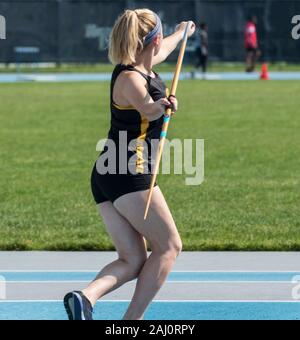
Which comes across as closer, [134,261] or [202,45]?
[134,261]

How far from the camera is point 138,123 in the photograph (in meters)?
6.37

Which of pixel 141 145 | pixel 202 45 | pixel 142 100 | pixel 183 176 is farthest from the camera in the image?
pixel 202 45

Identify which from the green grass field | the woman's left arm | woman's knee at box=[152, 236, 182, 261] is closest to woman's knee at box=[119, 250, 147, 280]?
woman's knee at box=[152, 236, 182, 261]

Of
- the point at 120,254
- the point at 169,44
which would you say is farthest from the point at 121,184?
the point at 169,44

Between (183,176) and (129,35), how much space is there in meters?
8.16

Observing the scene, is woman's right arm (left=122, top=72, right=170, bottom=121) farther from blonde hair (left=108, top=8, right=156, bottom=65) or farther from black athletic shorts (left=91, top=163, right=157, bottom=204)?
black athletic shorts (left=91, top=163, right=157, bottom=204)

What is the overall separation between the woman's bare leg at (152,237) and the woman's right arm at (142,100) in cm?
48

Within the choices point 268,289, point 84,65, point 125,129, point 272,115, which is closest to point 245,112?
point 272,115

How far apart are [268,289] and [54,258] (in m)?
2.12

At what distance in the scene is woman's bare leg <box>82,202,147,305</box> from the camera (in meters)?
6.50

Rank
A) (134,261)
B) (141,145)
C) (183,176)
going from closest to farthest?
(141,145)
(134,261)
(183,176)

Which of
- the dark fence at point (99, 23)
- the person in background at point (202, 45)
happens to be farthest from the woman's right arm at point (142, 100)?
the dark fence at point (99, 23)

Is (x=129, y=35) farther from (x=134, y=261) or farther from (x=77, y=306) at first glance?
(x=77, y=306)

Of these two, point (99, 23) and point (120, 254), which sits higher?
point (120, 254)
